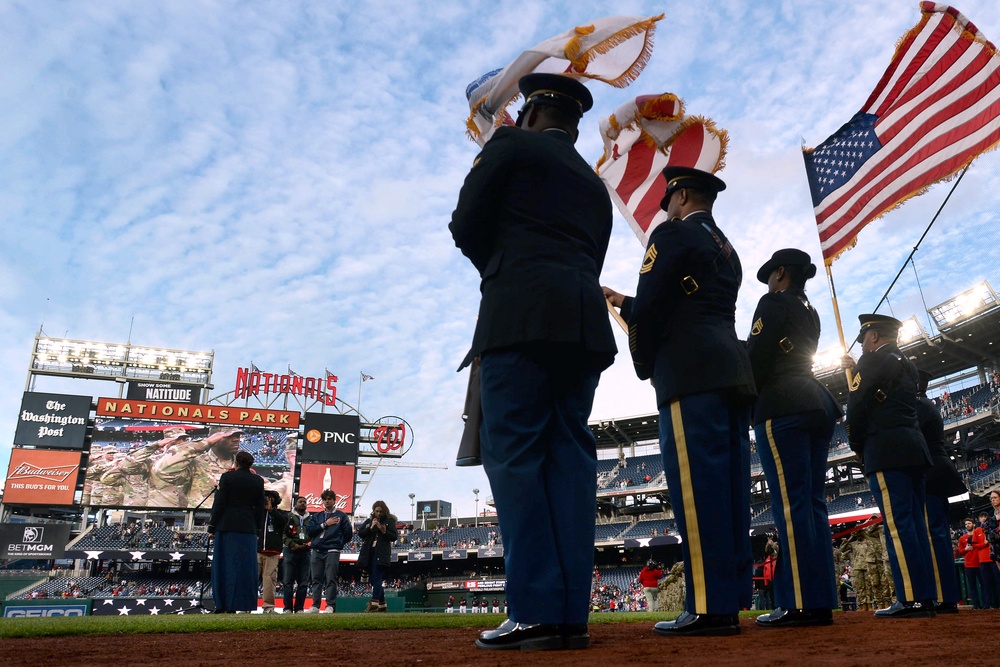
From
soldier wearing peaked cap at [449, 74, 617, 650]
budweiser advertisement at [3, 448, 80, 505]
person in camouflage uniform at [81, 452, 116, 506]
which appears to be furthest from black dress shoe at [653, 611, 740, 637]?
budweiser advertisement at [3, 448, 80, 505]

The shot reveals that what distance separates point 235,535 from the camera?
720 centimetres

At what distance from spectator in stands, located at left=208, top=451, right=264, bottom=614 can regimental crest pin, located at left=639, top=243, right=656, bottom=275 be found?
523 centimetres

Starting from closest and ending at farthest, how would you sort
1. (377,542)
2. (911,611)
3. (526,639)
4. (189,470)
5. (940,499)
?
(526,639), (911,611), (940,499), (377,542), (189,470)

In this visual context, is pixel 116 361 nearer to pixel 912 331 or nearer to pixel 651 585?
pixel 651 585

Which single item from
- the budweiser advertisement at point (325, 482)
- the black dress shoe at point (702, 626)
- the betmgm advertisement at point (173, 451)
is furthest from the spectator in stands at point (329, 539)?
the budweiser advertisement at point (325, 482)

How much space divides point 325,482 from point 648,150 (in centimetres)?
3557

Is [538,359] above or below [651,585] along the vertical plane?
above

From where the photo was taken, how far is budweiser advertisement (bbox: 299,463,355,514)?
3834 centimetres

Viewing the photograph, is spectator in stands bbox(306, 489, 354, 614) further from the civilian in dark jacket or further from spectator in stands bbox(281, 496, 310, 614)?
the civilian in dark jacket

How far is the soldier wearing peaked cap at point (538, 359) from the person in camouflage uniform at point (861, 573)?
7.08 m

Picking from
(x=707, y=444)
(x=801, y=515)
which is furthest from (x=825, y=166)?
(x=707, y=444)

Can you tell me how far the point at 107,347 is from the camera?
4519 cm

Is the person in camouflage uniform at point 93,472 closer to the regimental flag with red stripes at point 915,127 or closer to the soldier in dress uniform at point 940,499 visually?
the regimental flag with red stripes at point 915,127

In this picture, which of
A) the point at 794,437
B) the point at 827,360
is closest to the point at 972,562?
the point at 794,437
